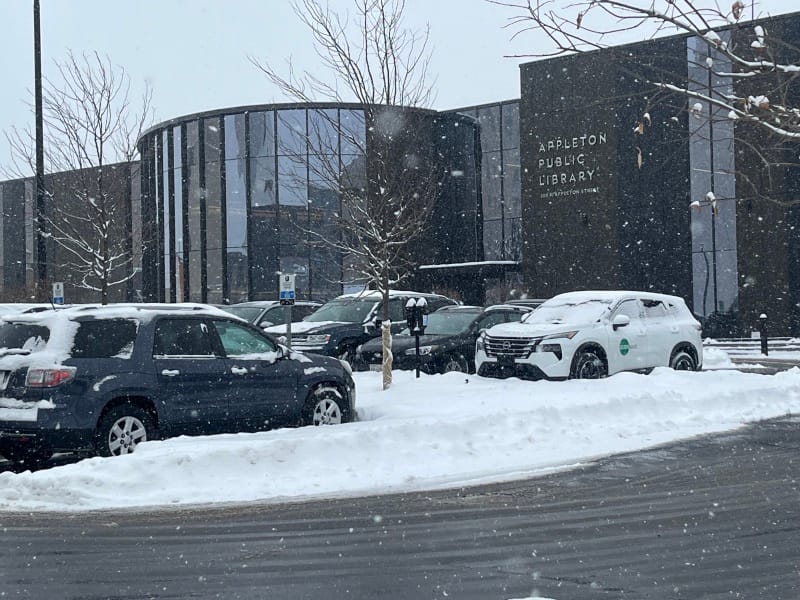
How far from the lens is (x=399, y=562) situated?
6.39 m

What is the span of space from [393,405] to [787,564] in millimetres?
7705

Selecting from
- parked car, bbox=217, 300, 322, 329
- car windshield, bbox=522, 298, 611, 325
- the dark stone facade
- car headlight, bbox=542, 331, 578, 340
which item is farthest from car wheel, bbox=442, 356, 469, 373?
the dark stone facade

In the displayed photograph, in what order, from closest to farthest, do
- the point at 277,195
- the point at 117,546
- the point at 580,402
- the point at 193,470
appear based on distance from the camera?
the point at 117,546 → the point at 193,470 → the point at 580,402 → the point at 277,195

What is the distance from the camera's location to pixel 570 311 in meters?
17.2

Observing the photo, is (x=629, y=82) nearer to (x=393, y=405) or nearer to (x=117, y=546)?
(x=393, y=405)

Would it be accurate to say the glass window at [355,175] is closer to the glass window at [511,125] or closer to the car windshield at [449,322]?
the car windshield at [449,322]

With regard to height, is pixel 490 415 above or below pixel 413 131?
below

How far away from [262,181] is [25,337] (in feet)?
104

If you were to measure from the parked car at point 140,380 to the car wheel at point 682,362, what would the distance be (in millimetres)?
7812

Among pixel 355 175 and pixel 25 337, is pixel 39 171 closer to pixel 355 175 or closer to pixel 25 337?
pixel 355 175

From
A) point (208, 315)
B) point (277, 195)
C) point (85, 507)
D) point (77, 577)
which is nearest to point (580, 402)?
point (208, 315)

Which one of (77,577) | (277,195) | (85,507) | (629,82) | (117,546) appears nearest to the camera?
(77,577)

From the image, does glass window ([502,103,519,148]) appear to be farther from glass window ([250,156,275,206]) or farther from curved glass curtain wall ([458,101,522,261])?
glass window ([250,156,275,206])

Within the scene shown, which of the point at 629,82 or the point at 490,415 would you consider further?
the point at 629,82
